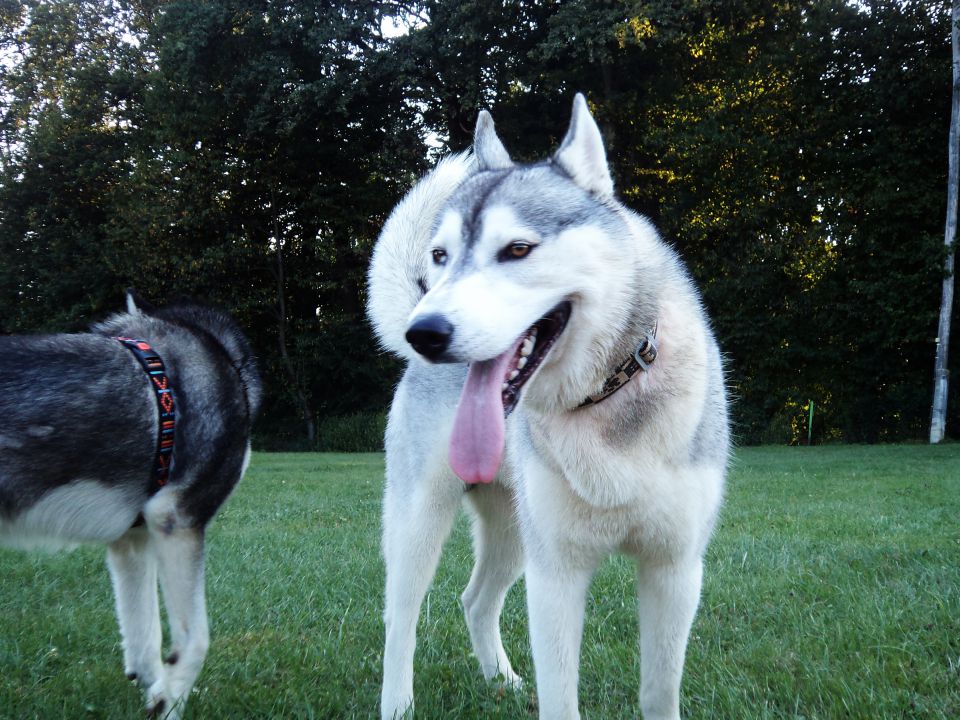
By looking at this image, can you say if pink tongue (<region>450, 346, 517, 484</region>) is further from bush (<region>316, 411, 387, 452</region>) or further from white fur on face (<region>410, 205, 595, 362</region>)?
bush (<region>316, 411, 387, 452</region>)

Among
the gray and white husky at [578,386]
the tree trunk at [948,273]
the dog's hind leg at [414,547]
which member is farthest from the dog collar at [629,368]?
the tree trunk at [948,273]

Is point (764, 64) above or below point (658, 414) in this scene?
above

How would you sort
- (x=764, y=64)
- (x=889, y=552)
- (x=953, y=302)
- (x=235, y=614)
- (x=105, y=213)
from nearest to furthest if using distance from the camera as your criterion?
(x=235, y=614), (x=889, y=552), (x=953, y=302), (x=764, y=64), (x=105, y=213)

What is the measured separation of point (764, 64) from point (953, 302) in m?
6.68

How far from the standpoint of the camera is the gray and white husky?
2.09m

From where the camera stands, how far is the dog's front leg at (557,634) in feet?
7.59

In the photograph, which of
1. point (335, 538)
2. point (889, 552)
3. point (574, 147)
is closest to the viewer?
point (574, 147)

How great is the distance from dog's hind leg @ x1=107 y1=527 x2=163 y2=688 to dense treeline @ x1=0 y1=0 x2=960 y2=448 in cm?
1336

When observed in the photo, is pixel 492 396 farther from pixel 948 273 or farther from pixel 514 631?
pixel 948 273

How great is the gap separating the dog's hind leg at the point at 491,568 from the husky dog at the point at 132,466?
3.35ft

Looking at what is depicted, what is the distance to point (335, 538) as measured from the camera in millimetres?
6227

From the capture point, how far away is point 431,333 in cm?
193

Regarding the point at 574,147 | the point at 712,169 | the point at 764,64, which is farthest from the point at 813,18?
the point at 574,147

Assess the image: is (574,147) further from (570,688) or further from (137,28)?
(137,28)
